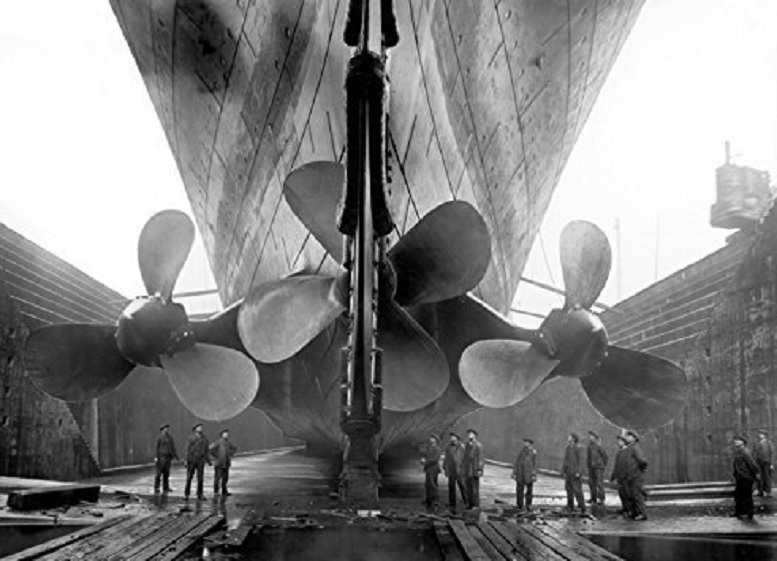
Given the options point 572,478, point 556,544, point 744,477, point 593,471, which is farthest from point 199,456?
point 744,477

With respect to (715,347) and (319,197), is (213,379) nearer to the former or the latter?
(319,197)

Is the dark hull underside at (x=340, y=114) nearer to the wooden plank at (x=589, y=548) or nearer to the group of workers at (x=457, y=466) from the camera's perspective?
the group of workers at (x=457, y=466)

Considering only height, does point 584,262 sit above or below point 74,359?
above

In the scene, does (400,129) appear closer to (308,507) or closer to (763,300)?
(308,507)

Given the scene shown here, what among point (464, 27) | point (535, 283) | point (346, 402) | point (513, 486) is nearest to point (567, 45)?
point (464, 27)

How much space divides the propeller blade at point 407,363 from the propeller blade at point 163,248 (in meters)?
2.17

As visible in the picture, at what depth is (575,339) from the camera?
23.8 ft

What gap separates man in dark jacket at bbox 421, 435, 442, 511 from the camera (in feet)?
33.9

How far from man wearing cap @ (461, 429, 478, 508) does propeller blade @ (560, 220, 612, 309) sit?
3.23 meters

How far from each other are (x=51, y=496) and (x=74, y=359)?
7.36ft

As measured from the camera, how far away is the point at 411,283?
687cm

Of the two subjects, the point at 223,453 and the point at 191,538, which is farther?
the point at 223,453

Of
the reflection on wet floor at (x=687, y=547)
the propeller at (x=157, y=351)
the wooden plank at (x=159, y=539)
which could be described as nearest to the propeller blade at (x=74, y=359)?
the propeller at (x=157, y=351)


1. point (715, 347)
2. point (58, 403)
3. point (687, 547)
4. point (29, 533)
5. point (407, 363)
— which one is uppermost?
point (715, 347)
